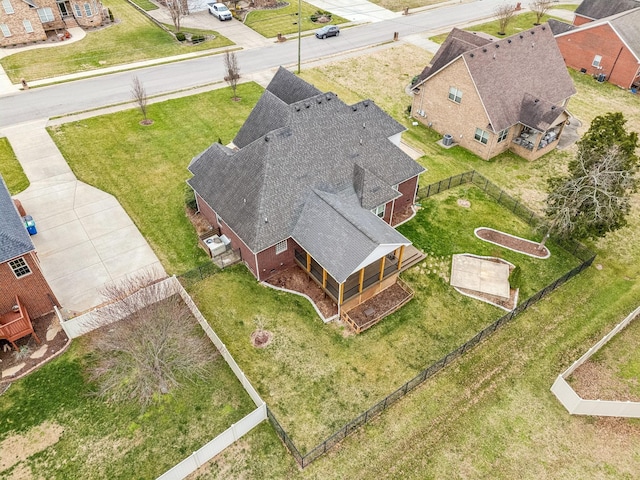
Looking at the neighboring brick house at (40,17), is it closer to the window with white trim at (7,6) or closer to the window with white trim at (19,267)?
the window with white trim at (7,6)

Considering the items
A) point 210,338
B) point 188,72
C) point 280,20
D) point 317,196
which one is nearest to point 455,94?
point 317,196

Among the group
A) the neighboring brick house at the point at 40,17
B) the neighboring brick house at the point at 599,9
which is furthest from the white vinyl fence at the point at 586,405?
the neighboring brick house at the point at 40,17

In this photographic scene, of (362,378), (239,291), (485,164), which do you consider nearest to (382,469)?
(362,378)

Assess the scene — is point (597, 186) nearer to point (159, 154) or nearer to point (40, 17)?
point (159, 154)

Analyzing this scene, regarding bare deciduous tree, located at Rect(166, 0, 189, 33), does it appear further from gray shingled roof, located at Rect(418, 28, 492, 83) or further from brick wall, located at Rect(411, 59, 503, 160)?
brick wall, located at Rect(411, 59, 503, 160)

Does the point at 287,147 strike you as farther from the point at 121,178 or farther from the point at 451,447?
the point at 451,447

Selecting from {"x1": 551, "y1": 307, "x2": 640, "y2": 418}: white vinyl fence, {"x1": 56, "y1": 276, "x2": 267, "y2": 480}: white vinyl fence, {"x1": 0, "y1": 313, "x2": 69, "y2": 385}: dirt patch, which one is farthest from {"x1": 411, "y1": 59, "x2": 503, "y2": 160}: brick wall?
{"x1": 0, "y1": 313, "x2": 69, "y2": 385}: dirt patch

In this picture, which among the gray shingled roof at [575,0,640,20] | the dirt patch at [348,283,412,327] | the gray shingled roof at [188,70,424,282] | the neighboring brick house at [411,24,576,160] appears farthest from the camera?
the gray shingled roof at [575,0,640,20]
